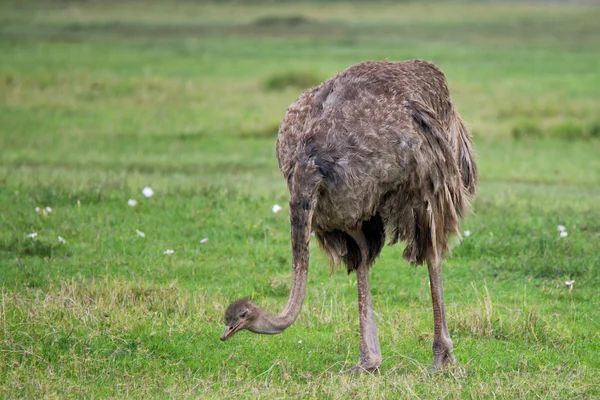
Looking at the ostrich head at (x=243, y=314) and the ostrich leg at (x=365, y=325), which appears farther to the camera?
the ostrich leg at (x=365, y=325)

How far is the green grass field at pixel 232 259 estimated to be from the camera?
22.1ft

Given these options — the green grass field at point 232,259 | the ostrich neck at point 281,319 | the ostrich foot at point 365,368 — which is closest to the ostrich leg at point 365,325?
the ostrich foot at point 365,368

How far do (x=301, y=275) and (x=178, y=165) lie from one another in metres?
10.2

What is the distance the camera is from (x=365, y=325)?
6930 millimetres

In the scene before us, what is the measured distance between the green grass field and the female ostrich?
29.8 inches

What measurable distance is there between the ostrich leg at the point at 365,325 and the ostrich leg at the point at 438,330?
0.45 m

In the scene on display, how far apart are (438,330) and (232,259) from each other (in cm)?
332

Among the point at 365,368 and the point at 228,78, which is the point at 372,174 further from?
the point at 228,78

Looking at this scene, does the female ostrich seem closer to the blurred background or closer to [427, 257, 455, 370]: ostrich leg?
[427, 257, 455, 370]: ostrich leg

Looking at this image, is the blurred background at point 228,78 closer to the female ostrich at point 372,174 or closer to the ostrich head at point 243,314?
the female ostrich at point 372,174

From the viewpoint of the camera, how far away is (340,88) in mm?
7102

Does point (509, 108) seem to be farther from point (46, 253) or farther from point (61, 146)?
point (46, 253)

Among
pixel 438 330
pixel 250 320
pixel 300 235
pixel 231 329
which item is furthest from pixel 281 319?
pixel 438 330

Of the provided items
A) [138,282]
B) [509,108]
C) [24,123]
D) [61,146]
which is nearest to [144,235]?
[138,282]
